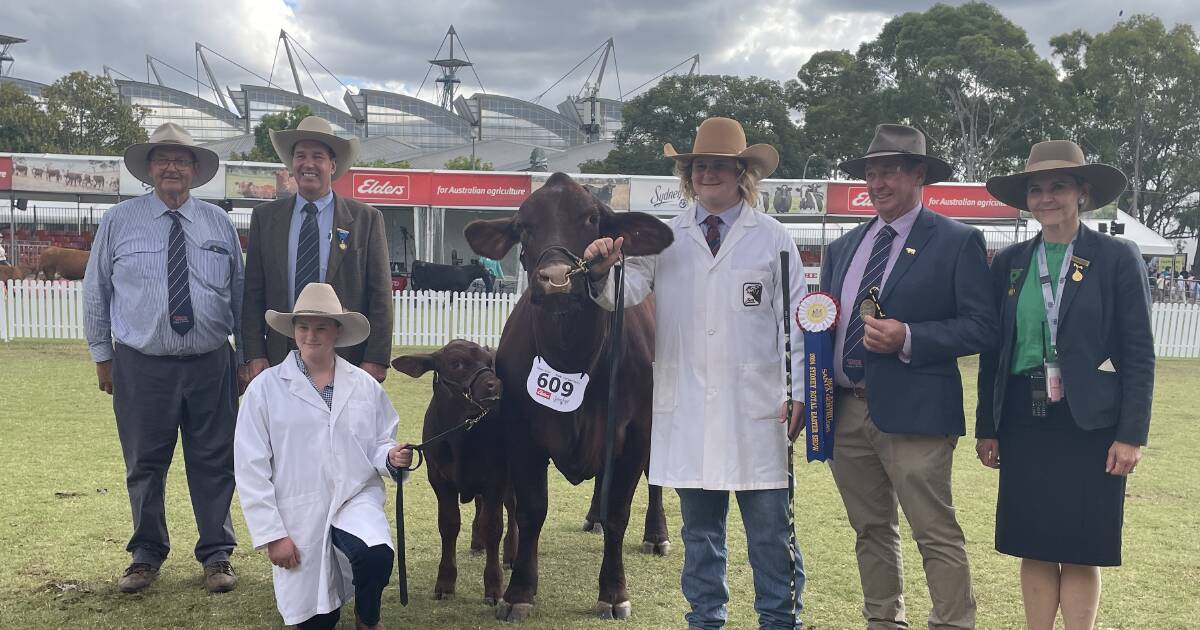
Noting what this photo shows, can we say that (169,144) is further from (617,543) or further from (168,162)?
(617,543)

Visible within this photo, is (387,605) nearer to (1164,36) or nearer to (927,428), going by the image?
(927,428)

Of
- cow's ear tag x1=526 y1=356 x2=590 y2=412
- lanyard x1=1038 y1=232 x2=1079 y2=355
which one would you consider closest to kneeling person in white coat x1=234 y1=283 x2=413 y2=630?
cow's ear tag x1=526 y1=356 x2=590 y2=412

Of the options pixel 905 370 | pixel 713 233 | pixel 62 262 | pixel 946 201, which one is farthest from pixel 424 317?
pixel 946 201

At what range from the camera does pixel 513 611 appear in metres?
4.52

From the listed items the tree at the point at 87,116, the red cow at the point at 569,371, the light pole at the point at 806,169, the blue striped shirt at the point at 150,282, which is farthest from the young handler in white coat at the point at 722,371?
the light pole at the point at 806,169

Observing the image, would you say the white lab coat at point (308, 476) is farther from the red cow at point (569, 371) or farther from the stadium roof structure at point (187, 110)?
the stadium roof structure at point (187, 110)

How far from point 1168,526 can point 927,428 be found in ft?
12.9

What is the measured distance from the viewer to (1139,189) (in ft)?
158

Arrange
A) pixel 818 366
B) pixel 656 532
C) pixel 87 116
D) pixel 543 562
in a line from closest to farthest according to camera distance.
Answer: pixel 818 366
pixel 543 562
pixel 656 532
pixel 87 116

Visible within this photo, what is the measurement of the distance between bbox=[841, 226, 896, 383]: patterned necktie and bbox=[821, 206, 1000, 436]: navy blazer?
0.27ft

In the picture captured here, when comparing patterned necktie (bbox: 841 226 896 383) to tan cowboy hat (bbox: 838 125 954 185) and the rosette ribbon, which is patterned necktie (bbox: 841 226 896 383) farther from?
tan cowboy hat (bbox: 838 125 954 185)

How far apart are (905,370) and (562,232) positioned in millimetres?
1522

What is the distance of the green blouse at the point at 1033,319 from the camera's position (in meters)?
3.57

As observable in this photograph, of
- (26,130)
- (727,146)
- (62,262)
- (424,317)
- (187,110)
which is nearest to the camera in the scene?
(727,146)
